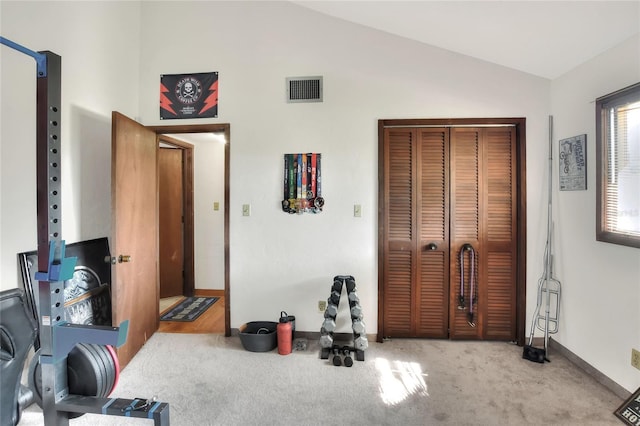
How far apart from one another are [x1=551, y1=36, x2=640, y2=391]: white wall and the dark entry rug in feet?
12.1

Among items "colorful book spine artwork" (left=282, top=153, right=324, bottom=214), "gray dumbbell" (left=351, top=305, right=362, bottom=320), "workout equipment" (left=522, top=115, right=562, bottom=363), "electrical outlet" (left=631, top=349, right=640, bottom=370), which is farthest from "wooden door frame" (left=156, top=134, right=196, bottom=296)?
"electrical outlet" (left=631, top=349, right=640, bottom=370)

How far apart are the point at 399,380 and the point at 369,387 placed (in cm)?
25

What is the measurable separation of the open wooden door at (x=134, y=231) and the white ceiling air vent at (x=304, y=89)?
1.41 m

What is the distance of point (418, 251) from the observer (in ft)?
8.98

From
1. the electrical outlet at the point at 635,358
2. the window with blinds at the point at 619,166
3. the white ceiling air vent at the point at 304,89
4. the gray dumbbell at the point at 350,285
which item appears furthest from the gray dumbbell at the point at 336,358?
the white ceiling air vent at the point at 304,89

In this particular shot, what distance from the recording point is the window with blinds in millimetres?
1876

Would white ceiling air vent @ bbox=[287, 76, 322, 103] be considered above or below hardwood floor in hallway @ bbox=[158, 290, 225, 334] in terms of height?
above

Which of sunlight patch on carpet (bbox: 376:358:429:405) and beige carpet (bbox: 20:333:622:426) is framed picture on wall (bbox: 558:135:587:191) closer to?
beige carpet (bbox: 20:333:622:426)

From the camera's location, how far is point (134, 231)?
2.48 m

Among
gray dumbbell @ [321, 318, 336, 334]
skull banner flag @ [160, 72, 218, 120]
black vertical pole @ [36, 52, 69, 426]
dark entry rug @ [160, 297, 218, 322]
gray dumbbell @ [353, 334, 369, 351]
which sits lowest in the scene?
dark entry rug @ [160, 297, 218, 322]

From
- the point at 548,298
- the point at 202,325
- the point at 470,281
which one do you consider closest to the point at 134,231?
the point at 202,325

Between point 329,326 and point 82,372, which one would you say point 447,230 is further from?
point 82,372

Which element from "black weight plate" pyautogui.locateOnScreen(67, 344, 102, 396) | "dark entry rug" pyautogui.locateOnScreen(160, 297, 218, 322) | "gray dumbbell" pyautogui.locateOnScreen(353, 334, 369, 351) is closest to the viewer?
"black weight plate" pyautogui.locateOnScreen(67, 344, 102, 396)

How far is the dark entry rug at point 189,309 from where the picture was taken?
10.9 feet
